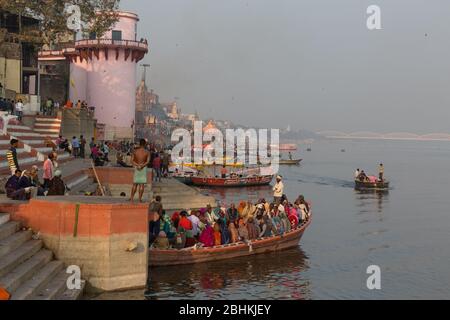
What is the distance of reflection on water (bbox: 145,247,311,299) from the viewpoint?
17375 mm

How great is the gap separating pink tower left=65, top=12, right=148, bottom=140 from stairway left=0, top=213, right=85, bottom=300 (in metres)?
43.7

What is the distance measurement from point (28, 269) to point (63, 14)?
29831mm

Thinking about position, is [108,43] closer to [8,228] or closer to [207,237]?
[207,237]

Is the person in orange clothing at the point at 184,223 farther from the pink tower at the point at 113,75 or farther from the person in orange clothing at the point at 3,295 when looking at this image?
the pink tower at the point at 113,75

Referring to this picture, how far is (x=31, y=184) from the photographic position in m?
16.8

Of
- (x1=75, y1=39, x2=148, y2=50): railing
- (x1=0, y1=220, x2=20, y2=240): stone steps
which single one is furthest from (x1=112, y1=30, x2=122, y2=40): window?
(x1=0, y1=220, x2=20, y2=240): stone steps

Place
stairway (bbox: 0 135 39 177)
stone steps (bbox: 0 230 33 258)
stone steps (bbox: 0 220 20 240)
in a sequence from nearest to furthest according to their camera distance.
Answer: stone steps (bbox: 0 230 33 258)
stone steps (bbox: 0 220 20 240)
stairway (bbox: 0 135 39 177)

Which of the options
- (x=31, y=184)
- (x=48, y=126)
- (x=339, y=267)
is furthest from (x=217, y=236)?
(x=48, y=126)

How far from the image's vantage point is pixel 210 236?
20.5 meters

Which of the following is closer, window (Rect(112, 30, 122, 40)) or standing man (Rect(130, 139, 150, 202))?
standing man (Rect(130, 139, 150, 202))

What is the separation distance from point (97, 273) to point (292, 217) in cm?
1247

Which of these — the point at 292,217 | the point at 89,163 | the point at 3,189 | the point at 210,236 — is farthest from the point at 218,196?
the point at 3,189

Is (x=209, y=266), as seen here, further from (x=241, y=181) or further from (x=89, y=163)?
(x=241, y=181)

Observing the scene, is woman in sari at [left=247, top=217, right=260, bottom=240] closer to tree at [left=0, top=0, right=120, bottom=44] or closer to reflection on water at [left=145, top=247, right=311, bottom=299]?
reflection on water at [left=145, top=247, right=311, bottom=299]
